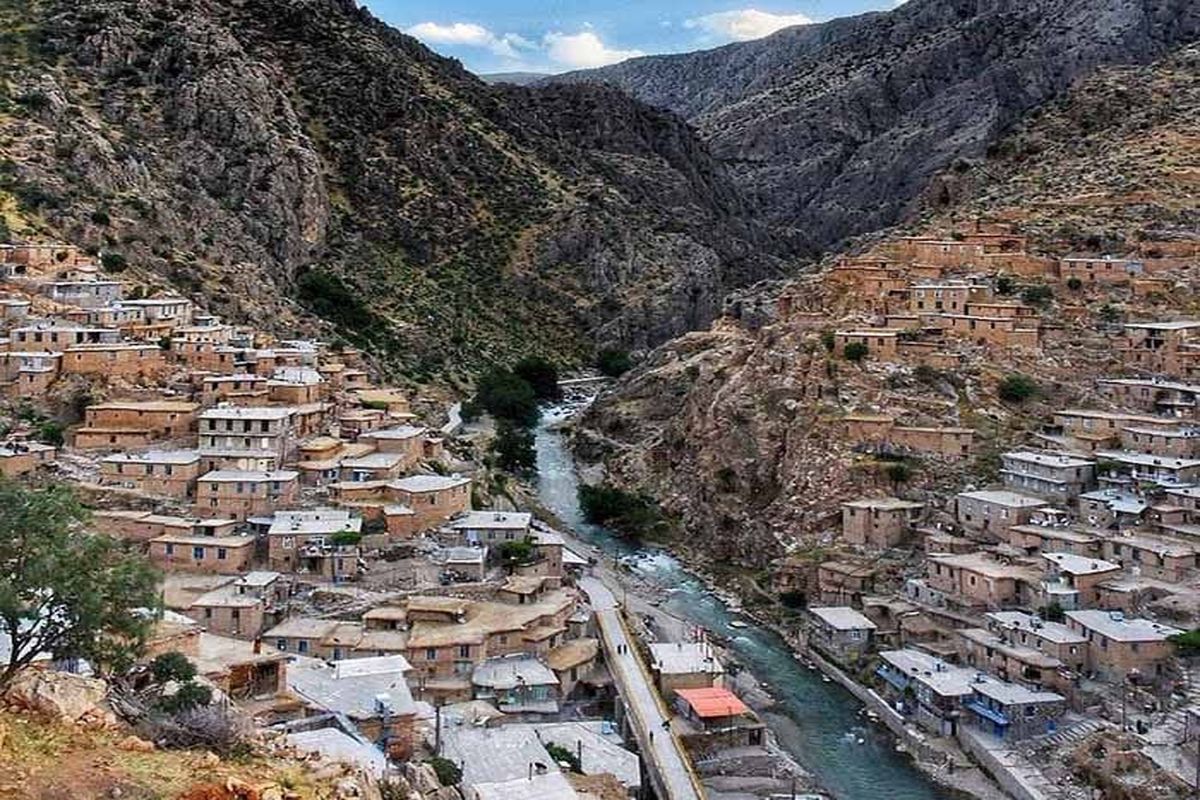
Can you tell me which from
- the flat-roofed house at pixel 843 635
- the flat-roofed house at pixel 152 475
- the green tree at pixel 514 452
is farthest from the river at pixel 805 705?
the flat-roofed house at pixel 152 475

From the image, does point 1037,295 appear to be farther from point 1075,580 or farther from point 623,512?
point 1075,580

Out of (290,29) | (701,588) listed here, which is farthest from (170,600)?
(290,29)

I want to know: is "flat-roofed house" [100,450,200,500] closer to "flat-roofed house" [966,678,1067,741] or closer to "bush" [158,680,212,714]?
→ "bush" [158,680,212,714]

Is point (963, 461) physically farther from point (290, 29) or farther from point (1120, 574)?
point (290, 29)

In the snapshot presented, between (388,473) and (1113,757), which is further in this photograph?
(388,473)

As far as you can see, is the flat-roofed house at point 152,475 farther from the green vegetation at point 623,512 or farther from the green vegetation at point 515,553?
the green vegetation at point 623,512

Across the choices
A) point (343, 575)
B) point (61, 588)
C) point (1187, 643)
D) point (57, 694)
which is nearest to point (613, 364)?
point (343, 575)
